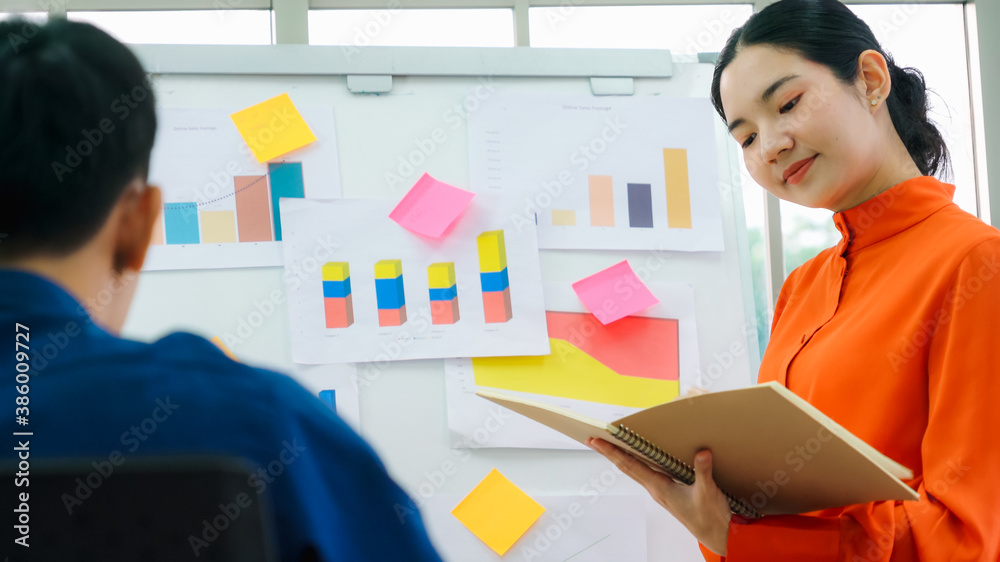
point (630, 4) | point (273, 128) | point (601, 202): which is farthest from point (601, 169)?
point (630, 4)

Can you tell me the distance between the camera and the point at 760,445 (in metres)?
0.69

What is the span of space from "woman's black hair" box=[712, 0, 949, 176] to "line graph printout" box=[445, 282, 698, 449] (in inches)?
20.2

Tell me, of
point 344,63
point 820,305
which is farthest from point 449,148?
point 820,305

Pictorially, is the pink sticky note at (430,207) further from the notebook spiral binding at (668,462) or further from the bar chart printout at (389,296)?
the notebook spiral binding at (668,462)

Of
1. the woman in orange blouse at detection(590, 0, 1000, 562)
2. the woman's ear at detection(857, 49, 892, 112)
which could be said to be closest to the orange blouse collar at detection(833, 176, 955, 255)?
the woman in orange blouse at detection(590, 0, 1000, 562)

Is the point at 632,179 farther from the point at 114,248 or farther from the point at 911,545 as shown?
the point at 114,248

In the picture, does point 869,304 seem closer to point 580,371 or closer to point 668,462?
point 668,462

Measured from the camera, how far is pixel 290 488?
0.38m

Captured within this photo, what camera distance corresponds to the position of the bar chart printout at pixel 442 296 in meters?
1.31

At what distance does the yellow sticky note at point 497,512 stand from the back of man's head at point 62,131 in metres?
0.99

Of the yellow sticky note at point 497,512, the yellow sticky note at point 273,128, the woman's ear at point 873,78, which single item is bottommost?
the yellow sticky note at point 497,512

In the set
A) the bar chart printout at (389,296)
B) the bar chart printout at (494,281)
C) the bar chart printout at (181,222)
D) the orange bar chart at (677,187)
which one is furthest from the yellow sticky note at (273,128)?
the orange bar chart at (677,187)

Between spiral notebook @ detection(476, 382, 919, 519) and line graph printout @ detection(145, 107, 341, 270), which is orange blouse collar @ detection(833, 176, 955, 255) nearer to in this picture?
spiral notebook @ detection(476, 382, 919, 519)

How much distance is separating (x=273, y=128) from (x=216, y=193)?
15cm
